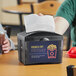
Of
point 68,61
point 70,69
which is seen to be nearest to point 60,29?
point 68,61

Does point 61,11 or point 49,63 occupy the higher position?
point 61,11

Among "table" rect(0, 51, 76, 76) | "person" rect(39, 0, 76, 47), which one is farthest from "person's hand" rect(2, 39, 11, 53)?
"person" rect(39, 0, 76, 47)

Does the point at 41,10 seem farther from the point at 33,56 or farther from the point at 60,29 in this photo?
the point at 33,56

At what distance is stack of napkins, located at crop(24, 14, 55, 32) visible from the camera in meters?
1.74

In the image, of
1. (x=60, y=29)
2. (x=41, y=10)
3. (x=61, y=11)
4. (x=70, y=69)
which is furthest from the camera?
(x=41, y=10)

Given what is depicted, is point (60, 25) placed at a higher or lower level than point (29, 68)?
higher

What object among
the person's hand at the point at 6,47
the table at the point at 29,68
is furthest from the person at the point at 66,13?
the table at the point at 29,68

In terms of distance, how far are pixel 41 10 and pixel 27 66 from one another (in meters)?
2.11

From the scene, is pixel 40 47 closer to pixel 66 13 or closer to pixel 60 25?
Answer: pixel 60 25

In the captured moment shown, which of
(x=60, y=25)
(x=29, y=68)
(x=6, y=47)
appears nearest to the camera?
(x=29, y=68)

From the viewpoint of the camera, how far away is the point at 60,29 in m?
2.29

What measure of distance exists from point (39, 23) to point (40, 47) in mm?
171

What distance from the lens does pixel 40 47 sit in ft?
5.50

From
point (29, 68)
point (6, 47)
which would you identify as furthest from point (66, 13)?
point (29, 68)
